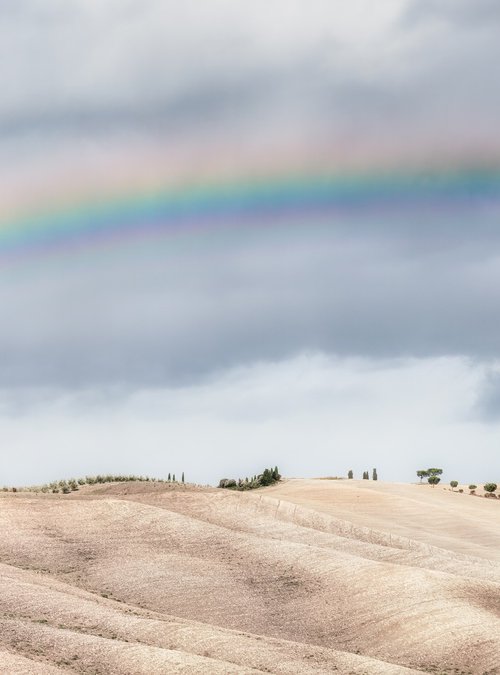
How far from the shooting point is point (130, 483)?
248 feet

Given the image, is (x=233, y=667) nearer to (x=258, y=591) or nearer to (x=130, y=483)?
(x=258, y=591)

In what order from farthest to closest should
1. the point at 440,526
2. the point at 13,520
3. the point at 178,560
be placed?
1. the point at 440,526
2. the point at 13,520
3. the point at 178,560

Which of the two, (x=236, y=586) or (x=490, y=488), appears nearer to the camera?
(x=236, y=586)

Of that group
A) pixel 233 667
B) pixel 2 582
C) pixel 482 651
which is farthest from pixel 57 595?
pixel 482 651

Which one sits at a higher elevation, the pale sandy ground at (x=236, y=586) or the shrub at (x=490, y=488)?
the shrub at (x=490, y=488)

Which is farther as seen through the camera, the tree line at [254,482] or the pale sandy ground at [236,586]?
the tree line at [254,482]

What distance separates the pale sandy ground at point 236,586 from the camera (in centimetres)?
3559

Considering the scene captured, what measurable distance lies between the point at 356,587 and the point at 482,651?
927cm

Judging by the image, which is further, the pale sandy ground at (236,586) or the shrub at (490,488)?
the shrub at (490,488)

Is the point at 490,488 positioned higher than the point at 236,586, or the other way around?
the point at 490,488

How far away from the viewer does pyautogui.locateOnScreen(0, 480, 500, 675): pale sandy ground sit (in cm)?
3559

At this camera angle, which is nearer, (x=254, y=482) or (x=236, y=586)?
(x=236, y=586)

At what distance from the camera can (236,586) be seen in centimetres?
4994

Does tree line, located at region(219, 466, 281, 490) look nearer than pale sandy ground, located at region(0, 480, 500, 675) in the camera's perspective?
No
